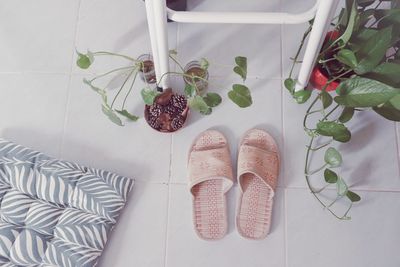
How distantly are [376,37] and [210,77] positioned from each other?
0.58 m

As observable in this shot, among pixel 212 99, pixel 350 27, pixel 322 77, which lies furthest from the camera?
pixel 322 77

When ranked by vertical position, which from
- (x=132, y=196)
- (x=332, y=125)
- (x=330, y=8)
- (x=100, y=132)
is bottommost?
(x=132, y=196)

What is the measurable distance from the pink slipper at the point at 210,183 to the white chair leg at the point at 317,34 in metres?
0.33

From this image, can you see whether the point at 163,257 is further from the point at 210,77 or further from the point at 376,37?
the point at 376,37

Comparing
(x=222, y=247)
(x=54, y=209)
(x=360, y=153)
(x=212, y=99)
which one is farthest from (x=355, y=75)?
(x=54, y=209)

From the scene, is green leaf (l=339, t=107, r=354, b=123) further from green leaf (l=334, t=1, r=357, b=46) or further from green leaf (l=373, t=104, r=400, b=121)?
green leaf (l=334, t=1, r=357, b=46)

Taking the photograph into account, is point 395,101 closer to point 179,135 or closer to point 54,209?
point 179,135

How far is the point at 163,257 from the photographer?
136 centimetres

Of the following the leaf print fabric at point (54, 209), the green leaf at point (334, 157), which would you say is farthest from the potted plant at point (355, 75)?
the leaf print fabric at point (54, 209)

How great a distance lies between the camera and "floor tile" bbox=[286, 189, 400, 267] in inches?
52.7

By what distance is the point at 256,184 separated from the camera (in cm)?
141

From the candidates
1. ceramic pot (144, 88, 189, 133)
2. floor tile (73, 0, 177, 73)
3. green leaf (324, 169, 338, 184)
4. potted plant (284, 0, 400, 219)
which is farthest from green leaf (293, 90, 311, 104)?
floor tile (73, 0, 177, 73)

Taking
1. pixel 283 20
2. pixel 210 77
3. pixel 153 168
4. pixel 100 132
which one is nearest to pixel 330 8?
pixel 283 20

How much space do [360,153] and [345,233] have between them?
0.27 m
